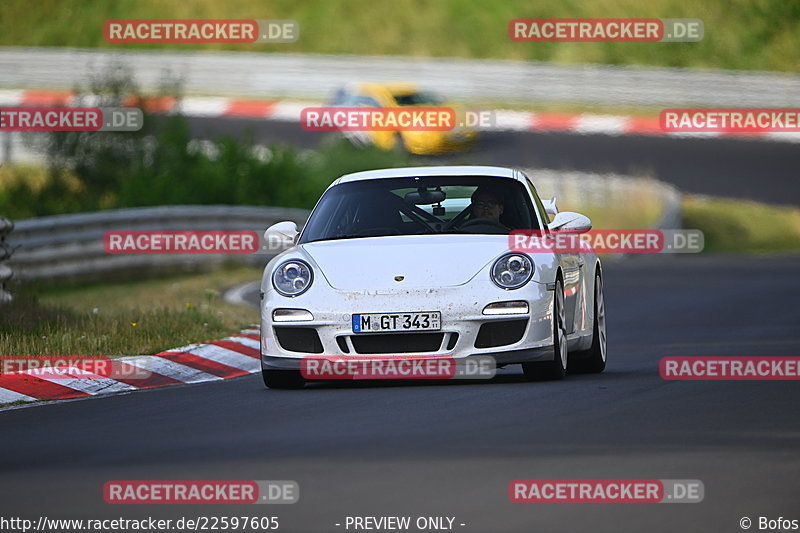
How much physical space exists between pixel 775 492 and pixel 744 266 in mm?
17225

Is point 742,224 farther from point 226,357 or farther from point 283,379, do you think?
point 283,379

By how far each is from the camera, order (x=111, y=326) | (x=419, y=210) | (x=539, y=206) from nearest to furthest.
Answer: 1. (x=419, y=210)
2. (x=539, y=206)
3. (x=111, y=326)

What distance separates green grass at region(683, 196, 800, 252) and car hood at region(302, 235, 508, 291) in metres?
17.7

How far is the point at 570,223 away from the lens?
11.2 metres

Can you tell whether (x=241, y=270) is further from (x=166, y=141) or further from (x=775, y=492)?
(x=775, y=492)

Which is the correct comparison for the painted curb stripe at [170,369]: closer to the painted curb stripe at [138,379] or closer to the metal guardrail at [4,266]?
the painted curb stripe at [138,379]

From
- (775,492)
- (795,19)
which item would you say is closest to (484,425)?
(775,492)

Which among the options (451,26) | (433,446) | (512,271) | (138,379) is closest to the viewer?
(433,446)

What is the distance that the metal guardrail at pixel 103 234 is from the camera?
20219 millimetres

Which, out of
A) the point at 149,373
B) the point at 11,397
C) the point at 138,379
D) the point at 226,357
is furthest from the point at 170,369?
the point at 11,397

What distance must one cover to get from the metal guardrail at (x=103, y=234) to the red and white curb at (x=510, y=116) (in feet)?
43.7

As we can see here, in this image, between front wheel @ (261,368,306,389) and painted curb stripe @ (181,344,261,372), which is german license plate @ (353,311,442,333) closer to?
front wheel @ (261,368,306,389)

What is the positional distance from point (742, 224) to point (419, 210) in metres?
18.5

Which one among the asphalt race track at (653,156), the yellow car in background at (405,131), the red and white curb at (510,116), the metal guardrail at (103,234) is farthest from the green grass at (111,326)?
the red and white curb at (510,116)
